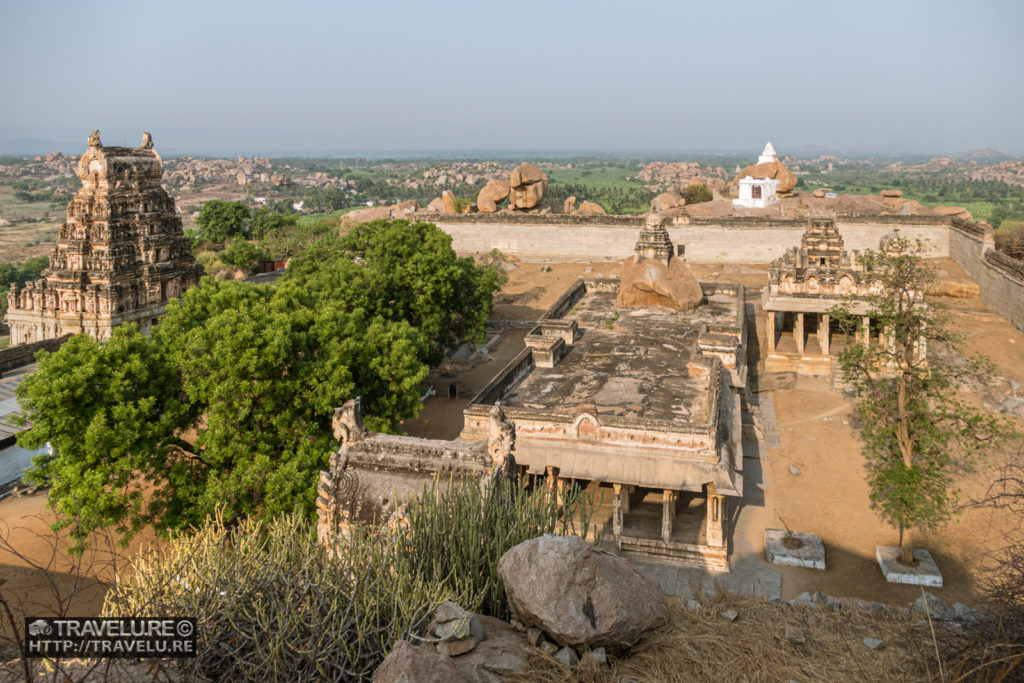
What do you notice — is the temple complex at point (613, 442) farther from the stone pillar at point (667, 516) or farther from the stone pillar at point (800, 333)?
the stone pillar at point (800, 333)

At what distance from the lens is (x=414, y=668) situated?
22.9 feet

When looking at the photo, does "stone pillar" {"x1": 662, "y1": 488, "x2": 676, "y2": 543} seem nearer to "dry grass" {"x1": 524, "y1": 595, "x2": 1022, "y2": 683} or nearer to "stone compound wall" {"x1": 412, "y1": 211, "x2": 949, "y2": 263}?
"dry grass" {"x1": 524, "y1": 595, "x2": 1022, "y2": 683}

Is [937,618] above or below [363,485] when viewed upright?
below

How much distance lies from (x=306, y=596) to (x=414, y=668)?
1777 mm

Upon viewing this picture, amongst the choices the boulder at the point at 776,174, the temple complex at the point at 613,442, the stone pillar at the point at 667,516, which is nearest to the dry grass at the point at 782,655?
the temple complex at the point at 613,442

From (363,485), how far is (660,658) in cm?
567

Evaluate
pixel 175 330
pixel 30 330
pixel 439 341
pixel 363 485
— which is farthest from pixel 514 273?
pixel 363 485

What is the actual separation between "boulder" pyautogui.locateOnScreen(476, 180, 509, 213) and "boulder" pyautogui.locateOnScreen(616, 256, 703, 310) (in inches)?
1309

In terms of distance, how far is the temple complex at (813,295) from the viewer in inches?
1309

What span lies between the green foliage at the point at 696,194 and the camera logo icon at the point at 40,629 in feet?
257

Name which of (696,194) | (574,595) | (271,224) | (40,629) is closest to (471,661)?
(574,595)

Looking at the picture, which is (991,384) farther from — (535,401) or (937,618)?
(937,618)

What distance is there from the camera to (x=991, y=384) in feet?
98.7

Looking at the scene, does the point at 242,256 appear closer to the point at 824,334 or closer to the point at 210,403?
the point at 210,403
